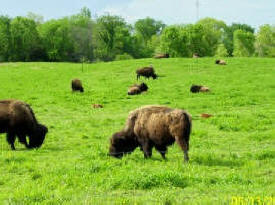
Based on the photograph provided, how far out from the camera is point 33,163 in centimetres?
1202

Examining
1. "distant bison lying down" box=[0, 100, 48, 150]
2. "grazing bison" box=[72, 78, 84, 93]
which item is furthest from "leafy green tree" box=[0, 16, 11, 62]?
"distant bison lying down" box=[0, 100, 48, 150]

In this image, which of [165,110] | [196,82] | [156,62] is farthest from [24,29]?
[165,110]

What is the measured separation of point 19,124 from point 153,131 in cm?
574

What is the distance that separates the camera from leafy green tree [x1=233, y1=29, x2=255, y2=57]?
3967 inches

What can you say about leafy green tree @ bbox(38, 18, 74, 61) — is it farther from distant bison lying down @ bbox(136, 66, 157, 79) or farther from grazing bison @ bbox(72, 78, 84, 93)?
grazing bison @ bbox(72, 78, 84, 93)

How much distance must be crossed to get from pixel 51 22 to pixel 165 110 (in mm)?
98148

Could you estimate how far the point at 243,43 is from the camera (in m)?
101

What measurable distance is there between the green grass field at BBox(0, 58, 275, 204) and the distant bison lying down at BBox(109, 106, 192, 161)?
0.41 metres

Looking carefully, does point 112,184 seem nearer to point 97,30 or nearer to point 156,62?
point 156,62

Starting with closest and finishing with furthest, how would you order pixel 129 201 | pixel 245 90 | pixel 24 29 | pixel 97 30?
pixel 129 201 < pixel 245 90 < pixel 24 29 < pixel 97 30

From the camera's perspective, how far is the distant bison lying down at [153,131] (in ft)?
37.8

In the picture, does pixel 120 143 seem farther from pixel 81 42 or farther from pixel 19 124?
pixel 81 42

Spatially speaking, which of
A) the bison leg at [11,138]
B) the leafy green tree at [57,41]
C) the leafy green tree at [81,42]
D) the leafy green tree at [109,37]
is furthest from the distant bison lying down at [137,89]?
the leafy green tree at [81,42]

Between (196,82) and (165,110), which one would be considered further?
(196,82)
